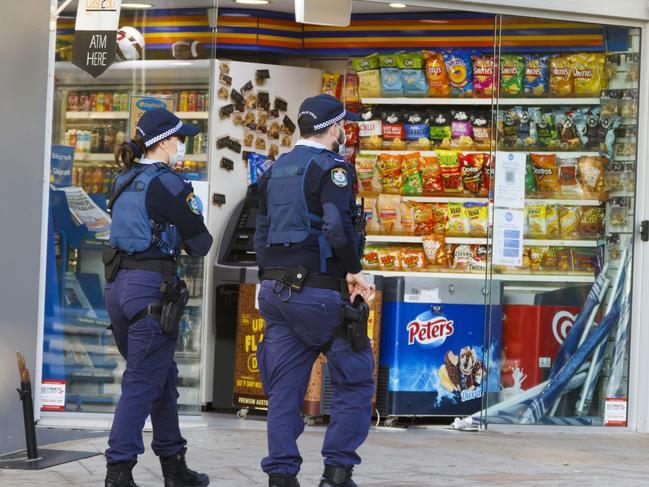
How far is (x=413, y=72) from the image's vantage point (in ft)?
30.9

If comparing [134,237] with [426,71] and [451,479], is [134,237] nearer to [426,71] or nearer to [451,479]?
[451,479]

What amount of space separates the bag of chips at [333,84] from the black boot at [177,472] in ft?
14.8

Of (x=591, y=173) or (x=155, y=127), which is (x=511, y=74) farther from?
(x=155, y=127)

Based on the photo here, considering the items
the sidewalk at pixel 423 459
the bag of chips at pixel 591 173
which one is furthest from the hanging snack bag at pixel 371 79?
the sidewalk at pixel 423 459

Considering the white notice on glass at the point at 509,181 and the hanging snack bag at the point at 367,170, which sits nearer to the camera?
the white notice on glass at the point at 509,181

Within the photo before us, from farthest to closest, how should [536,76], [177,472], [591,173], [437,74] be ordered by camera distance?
[437,74] < [591,173] < [536,76] < [177,472]

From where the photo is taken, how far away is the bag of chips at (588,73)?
8641mm

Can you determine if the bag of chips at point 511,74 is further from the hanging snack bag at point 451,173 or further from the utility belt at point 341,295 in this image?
the utility belt at point 341,295

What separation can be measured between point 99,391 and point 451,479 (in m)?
2.58

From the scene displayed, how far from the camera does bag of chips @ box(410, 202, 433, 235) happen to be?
9.41 m

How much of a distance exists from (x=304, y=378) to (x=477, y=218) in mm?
4078

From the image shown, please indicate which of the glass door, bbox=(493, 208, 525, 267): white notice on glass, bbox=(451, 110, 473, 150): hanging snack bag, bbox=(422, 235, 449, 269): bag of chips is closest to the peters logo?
the glass door

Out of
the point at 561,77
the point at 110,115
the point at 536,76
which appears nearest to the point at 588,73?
the point at 561,77

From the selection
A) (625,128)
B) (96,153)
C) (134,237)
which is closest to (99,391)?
(96,153)
